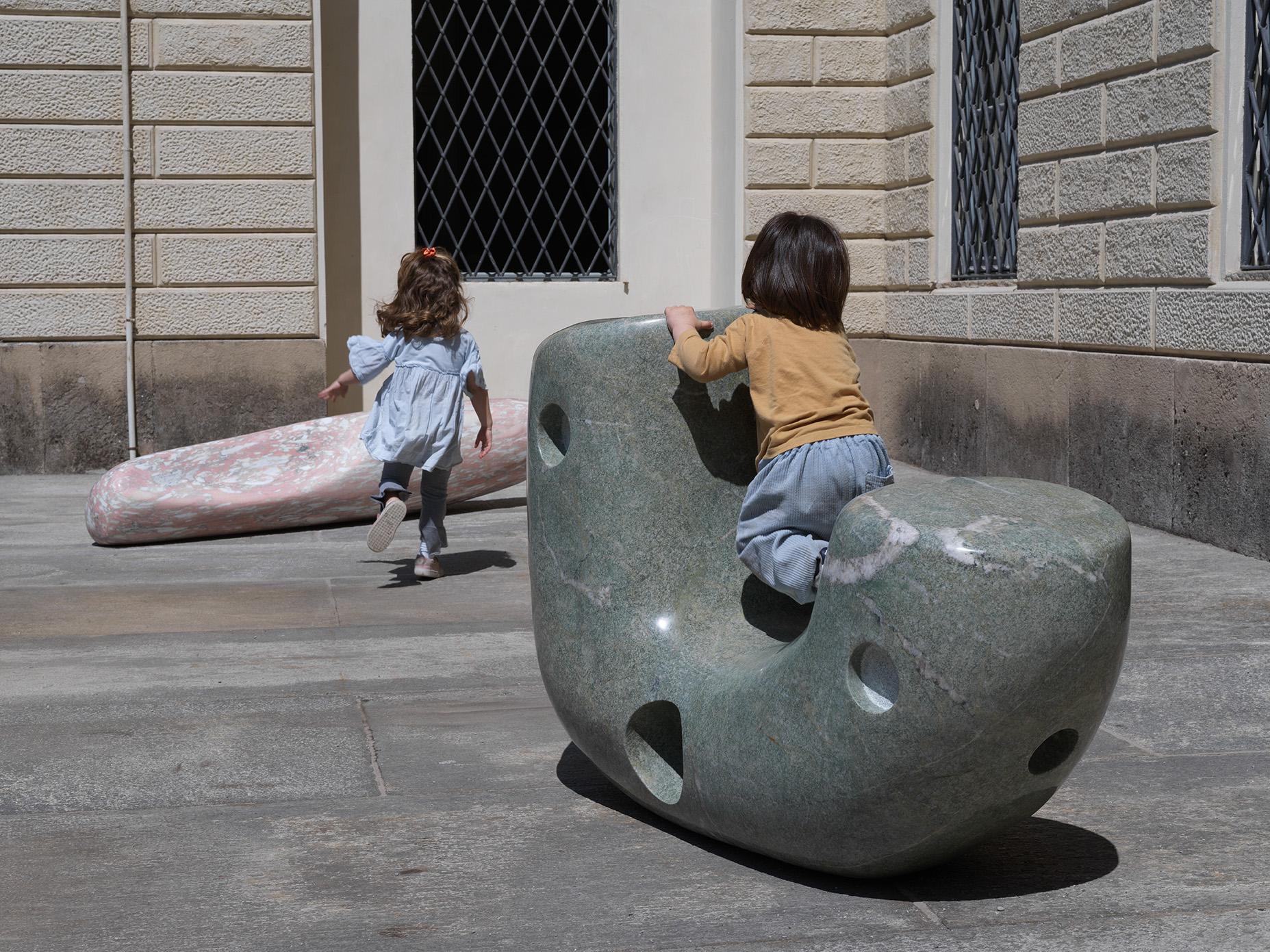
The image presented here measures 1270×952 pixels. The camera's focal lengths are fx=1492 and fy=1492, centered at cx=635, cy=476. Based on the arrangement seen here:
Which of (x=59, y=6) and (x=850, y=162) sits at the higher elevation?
(x=59, y=6)

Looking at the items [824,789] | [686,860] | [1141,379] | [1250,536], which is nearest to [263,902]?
[686,860]

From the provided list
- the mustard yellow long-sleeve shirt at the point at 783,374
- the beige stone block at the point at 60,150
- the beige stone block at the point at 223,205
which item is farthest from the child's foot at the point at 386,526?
A: the beige stone block at the point at 60,150

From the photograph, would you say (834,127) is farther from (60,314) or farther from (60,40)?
(60,314)

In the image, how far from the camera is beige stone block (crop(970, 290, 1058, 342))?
8.49 m

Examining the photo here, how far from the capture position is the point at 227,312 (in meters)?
10.4

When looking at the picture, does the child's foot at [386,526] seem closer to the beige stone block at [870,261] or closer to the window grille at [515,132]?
the window grille at [515,132]

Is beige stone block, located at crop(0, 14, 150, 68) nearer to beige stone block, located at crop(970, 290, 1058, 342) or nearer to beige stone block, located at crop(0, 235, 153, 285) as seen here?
beige stone block, located at crop(0, 235, 153, 285)

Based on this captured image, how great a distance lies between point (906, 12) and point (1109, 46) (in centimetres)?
290

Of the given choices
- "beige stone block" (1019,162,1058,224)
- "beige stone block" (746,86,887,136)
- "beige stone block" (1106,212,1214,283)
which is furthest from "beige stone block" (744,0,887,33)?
"beige stone block" (1106,212,1214,283)

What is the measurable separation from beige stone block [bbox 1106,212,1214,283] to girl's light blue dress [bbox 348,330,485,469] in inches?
134

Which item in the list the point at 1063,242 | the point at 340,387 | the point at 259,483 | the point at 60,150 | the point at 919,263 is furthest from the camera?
the point at 919,263

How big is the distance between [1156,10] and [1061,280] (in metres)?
1.57

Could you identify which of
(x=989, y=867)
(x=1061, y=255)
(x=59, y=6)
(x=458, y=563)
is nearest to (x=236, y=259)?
(x=59, y=6)

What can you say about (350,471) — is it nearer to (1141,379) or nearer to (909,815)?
(1141,379)
